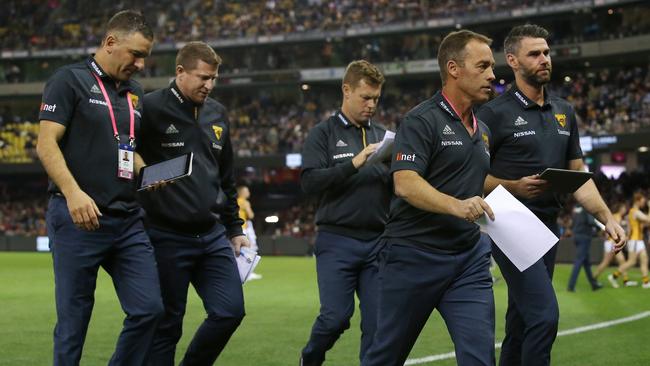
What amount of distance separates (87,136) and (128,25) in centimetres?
74

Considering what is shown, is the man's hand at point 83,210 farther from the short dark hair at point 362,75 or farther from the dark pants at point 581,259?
the dark pants at point 581,259

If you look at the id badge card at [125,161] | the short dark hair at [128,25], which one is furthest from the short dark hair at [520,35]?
the id badge card at [125,161]

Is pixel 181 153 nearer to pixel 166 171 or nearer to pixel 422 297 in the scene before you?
pixel 166 171

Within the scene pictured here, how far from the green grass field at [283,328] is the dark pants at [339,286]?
227 cm

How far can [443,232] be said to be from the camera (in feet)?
19.0

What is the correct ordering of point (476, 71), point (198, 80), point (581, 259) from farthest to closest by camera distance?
point (581, 259) < point (198, 80) < point (476, 71)

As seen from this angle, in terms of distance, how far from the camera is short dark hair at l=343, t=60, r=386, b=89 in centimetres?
787

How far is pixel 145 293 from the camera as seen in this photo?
6.20m

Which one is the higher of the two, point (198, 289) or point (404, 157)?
point (404, 157)

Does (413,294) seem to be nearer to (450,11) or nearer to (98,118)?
(98,118)

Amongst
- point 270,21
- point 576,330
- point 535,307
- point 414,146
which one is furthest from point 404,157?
point 270,21

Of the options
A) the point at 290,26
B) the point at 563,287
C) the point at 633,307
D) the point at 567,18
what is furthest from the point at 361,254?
the point at 290,26

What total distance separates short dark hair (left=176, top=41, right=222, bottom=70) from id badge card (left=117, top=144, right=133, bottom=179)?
909 mm

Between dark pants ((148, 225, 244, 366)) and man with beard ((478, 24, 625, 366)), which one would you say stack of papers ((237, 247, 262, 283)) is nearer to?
dark pants ((148, 225, 244, 366))
